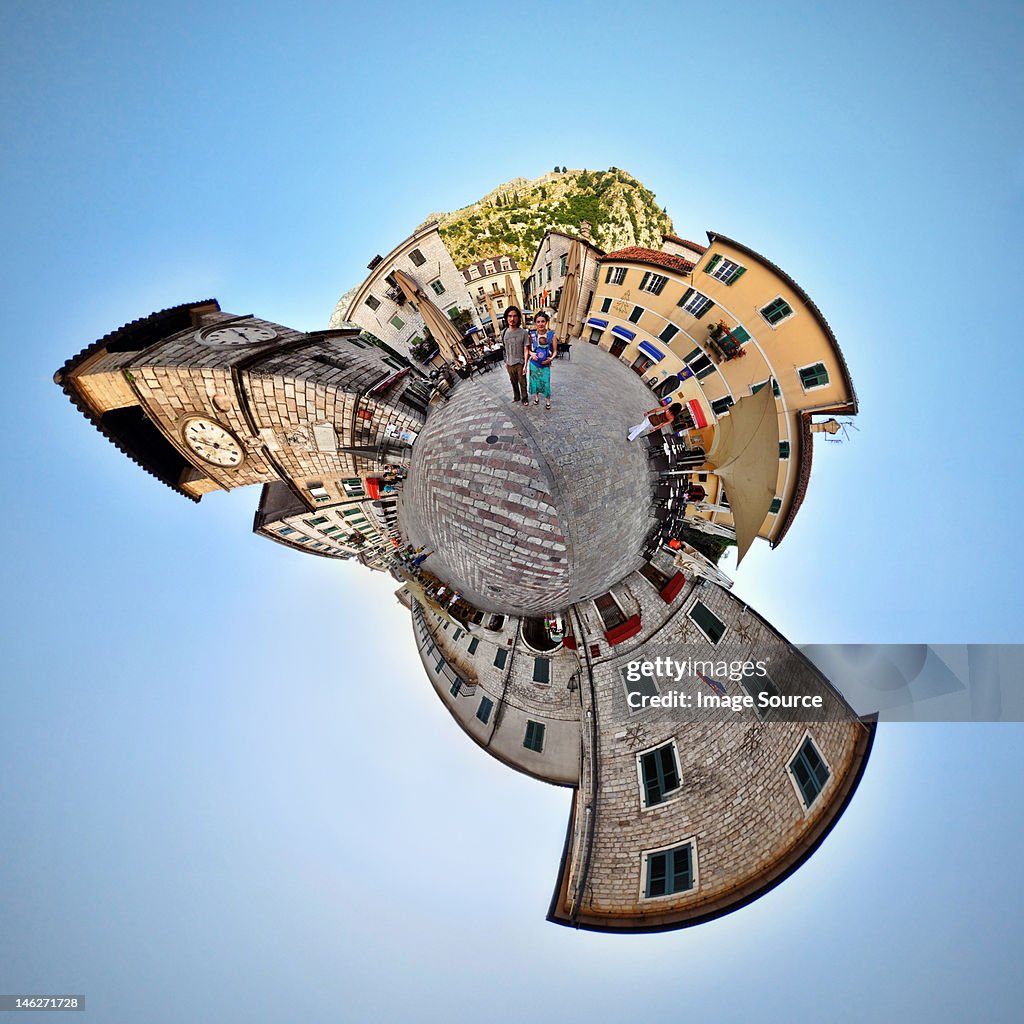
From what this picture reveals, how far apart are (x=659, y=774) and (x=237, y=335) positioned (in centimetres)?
1400

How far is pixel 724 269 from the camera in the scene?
11.0 meters

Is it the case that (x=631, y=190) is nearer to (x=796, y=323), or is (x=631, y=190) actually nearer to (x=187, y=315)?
(x=796, y=323)

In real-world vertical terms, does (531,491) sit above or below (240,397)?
below

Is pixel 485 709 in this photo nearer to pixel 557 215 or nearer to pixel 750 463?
pixel 750 463

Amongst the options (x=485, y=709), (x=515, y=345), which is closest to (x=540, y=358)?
(x=515, y=345)

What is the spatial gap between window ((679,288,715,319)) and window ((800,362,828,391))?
3018 millimetres

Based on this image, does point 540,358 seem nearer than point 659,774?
Yes

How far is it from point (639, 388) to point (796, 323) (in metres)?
5.27

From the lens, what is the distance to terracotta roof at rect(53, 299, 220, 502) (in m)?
8.85

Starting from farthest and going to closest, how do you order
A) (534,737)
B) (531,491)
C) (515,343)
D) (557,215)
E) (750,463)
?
(557,215) < (534,737) < (750,463) < (531,491) < (515,343)

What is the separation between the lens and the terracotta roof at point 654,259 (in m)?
11.9

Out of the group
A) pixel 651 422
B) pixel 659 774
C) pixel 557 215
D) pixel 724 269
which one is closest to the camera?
pixel 651 422

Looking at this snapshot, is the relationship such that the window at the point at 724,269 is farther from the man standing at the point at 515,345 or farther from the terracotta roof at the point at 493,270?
the terracotta roof at the point at 493,270

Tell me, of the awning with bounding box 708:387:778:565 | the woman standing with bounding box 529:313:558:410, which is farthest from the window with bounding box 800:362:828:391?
the woman standing with bounding box 529:313:558:410
